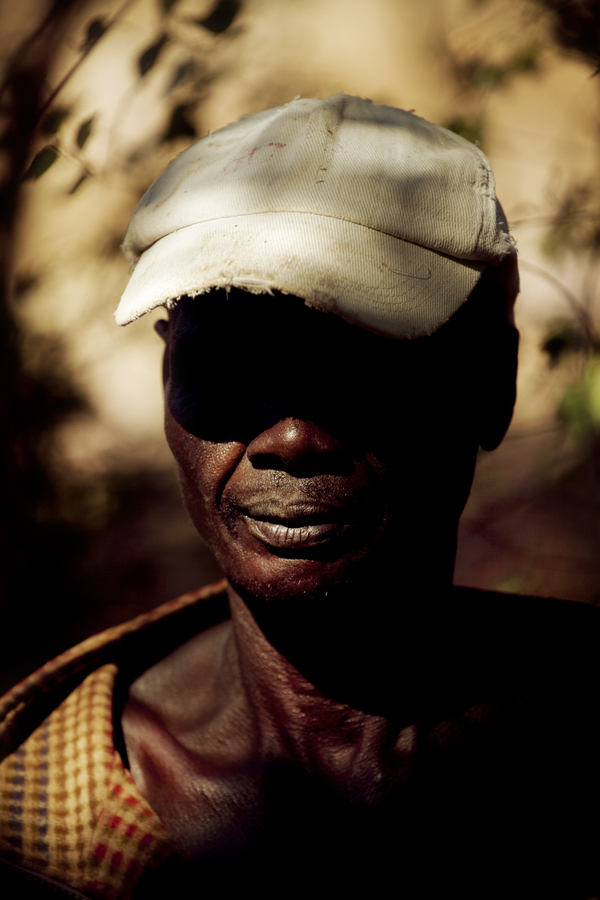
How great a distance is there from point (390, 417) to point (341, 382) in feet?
0.37

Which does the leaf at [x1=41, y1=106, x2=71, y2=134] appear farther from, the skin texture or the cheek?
the cheek

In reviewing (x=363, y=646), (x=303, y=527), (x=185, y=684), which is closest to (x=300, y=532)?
(x=303, y=527)

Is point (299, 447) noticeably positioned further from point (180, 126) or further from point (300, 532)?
point (180, 126)

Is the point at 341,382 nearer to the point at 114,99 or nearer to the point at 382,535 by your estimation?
the point at 382,535

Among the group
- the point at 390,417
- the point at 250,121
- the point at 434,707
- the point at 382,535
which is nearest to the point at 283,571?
the point at 382,535

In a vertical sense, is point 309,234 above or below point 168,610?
above

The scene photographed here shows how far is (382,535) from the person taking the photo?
51.0 inches

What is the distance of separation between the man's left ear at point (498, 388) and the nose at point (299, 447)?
0.40 meters

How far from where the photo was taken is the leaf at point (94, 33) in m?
1.91

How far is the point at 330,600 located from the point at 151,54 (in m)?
1.67

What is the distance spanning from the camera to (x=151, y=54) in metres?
2.11

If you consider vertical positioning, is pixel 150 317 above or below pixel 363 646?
below

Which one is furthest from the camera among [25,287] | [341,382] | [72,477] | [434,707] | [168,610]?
A: [72,477]

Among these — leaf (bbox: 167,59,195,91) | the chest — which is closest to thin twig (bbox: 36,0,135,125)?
leaf (bbox: 167,59,195,91)
